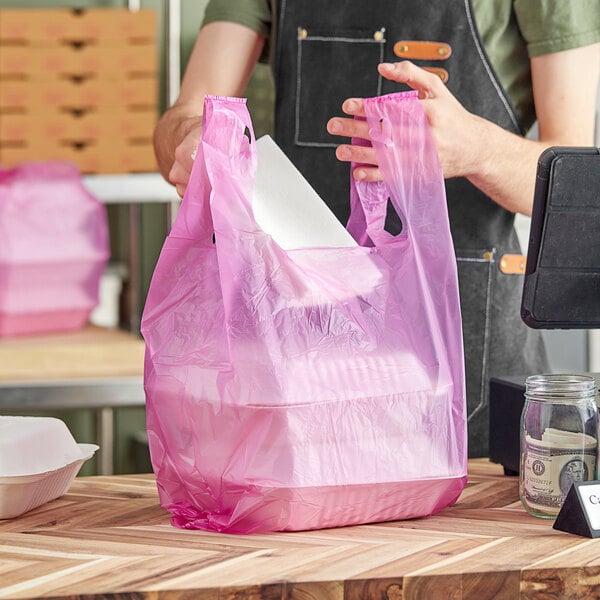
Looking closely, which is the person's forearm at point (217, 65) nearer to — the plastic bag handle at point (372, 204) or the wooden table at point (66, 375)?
the plastic bag handle at point (372, 204)

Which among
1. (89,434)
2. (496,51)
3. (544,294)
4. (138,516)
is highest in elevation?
(496,51)

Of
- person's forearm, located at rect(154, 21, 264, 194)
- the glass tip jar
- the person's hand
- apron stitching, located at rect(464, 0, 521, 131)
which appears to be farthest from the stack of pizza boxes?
the glass tip jar

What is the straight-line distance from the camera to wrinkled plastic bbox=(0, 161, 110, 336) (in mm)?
2396

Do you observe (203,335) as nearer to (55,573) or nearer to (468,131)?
(55,573)

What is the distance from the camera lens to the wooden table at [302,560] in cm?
78

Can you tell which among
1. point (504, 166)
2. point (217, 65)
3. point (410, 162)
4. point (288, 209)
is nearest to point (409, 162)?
point (410, 162)

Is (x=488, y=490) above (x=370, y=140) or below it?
below

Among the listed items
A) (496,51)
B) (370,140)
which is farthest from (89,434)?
(370,140)

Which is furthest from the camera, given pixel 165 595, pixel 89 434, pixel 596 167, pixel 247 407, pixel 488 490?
pixel 89 434

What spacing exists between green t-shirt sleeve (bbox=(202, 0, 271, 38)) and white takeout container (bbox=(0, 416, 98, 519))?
0.75m

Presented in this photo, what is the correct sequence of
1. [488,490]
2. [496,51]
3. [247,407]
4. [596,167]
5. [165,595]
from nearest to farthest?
[165,595], [247,407], [596,167], [488,490], [496,51]

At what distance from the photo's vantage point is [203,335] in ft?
3.04

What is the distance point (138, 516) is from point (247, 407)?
0.64 ft

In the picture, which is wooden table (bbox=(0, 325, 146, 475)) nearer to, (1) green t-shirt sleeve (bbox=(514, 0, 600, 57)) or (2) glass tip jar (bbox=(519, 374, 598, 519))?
(1) green t-shirt sleeve (bbox=(514, 0, 600, 57))
